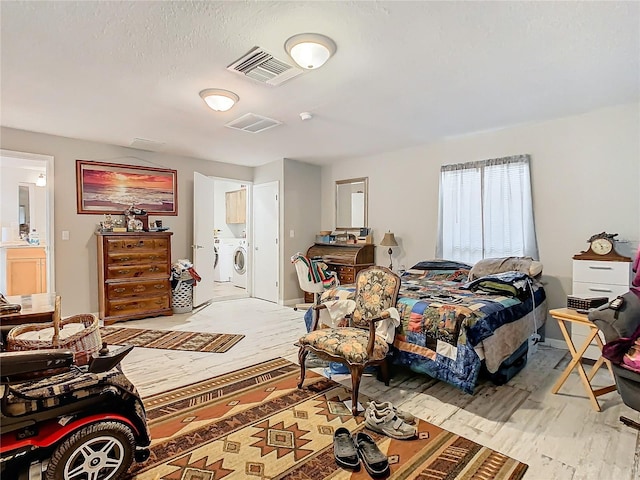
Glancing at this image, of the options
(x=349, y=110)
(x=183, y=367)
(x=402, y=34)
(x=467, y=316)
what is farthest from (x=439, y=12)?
(x=183, y=367)

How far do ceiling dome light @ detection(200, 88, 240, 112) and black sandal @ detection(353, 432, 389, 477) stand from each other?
9.20 ft

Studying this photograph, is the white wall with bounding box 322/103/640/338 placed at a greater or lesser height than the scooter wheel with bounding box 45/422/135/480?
greater

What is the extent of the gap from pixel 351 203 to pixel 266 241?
1.67 meters

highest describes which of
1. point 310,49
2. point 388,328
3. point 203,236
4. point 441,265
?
point 310,49

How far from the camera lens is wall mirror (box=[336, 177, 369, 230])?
5.77 m

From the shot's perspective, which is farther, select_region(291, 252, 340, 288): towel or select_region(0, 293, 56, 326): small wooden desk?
select_region(291, 252, 340, 288): towel

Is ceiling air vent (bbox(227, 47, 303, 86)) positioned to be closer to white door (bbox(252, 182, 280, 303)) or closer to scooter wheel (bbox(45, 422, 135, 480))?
scooter wheel (bbox(45, 422, 135, 480))

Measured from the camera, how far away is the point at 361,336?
2.60m

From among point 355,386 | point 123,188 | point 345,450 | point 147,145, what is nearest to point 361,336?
point 355,386

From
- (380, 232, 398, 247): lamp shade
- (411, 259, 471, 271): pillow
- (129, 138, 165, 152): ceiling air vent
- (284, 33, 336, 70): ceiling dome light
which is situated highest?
(129, 138, 165, 152): ceiling air vent

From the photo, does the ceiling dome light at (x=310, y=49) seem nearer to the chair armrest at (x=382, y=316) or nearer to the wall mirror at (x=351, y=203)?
the chair armrest at (x=382, y=316)

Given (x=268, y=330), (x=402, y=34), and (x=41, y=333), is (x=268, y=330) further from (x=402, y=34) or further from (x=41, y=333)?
(x=402, y=34)

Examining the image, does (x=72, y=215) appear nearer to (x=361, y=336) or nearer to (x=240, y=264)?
(x=240, y=264)

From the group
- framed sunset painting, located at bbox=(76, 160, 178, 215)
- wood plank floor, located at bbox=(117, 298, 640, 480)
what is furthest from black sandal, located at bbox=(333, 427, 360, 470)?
framed sunset painting, located at bbox=(76, 160, 178, 215)
